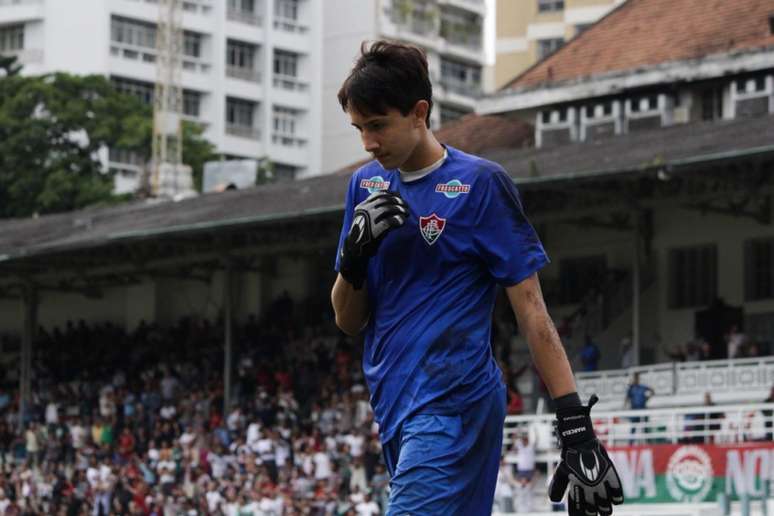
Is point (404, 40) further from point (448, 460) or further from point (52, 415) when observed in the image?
point (448, 460)

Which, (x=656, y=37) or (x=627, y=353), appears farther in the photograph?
(x=656, y=37)

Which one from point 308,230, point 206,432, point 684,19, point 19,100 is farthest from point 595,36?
point 19,100

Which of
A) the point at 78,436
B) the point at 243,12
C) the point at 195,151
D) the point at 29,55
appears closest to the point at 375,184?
the point at 78,436

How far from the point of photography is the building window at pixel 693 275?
109ft

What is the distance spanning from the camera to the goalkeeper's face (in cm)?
646

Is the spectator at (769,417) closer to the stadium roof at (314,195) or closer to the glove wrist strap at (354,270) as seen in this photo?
the stadium roof at (314,195)

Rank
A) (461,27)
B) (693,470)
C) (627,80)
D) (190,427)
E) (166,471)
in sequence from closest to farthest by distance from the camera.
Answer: (693,470)
(166,471)
(190,427)
(627,80)
(461,27)

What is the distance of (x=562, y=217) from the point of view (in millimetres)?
31875

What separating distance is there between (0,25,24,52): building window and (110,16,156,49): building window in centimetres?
354

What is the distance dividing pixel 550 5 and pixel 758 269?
156ft

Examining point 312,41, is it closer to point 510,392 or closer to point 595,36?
point 595,36

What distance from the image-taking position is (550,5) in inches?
3120

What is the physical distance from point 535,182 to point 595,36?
53.3ft

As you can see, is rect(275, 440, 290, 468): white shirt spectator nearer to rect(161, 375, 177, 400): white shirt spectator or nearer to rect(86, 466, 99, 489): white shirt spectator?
rect(86, 466, 99, 489): white shirt spectator
